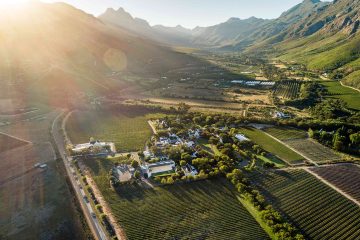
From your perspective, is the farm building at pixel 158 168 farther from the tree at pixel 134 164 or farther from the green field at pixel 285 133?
the green field at pixel 285 133

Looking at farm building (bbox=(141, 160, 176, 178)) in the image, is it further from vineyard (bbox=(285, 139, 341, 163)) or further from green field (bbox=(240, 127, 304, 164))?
vineyard (bbox=(285, 139, 341, 163))

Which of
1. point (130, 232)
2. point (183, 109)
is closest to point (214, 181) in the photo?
point (130, 232)

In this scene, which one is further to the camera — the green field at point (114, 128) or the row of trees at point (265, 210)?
the green field at point (114, 128)

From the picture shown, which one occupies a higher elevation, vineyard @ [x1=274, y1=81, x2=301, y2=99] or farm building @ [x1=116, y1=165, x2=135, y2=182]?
vineyard @ [x1=274, y1=81, x2=301, y2=99]

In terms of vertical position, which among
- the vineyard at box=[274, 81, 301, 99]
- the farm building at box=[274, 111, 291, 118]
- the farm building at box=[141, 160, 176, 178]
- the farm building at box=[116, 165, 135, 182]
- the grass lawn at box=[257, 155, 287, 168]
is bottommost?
the grass lawn at box=[257, 155, 287, 168]

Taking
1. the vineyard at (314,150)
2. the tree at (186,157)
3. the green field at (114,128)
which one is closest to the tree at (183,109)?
the green field at (114,128)

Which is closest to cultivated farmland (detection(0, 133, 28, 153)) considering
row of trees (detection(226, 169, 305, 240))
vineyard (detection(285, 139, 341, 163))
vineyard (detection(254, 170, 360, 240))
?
row of trees (detection(226, 169, 305, 240))
